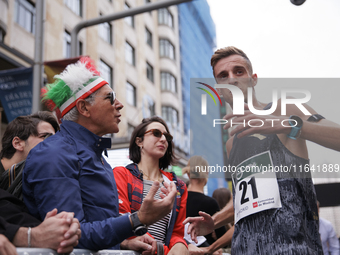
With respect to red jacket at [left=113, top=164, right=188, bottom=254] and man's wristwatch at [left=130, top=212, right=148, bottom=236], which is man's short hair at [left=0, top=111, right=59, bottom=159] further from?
man's wristwatch at [left=130, top=212, right=148, bottom=236]

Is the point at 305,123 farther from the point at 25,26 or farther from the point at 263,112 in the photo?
the point at 25,26

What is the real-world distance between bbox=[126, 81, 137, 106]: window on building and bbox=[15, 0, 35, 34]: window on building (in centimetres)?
1033

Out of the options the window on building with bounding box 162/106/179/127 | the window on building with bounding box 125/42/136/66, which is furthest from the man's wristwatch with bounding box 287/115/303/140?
the window on building with bounding box 162/106/179/127

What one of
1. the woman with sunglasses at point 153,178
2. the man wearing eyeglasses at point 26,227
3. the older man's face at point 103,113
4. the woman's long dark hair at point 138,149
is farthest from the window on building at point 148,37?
the man wearing eyeglasses at point 26,227

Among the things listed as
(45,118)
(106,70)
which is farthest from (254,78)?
(106,70)

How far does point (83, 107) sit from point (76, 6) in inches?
783

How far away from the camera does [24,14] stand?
15328 mm

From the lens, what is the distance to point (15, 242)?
1.85 meters

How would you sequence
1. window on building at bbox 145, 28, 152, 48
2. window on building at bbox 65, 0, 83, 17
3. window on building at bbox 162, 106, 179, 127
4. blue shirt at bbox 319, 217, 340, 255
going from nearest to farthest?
blue shirt at bbox 319, 217, 340, 255 < window on building at bbox 65, 0, 83, 17 < window on building at bbox 145, 28, 152, 48 < window on building at bbox 162, 106, 179, 127

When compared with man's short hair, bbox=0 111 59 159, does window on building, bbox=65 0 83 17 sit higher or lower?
higher

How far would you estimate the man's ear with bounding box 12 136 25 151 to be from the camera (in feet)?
11.6

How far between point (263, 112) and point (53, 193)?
1.30 metres

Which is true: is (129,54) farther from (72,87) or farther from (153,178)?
(72,87)

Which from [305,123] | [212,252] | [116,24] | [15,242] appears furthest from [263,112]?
[116,24]
